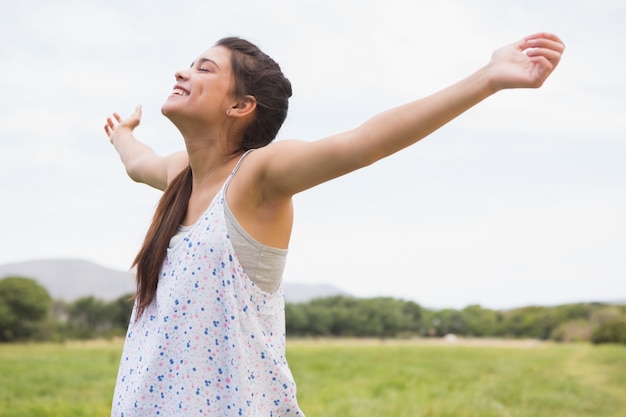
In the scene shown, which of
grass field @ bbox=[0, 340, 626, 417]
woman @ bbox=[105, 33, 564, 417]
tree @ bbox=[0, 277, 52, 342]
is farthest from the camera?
tree @ bbox=[0, 277, 52, 342]

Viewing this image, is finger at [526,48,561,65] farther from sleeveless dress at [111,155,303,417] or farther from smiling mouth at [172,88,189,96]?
smiling mouth at [172,88,189,96]

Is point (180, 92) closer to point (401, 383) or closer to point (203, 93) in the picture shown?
point (203, 93)

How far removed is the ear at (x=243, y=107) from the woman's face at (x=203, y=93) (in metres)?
0.01

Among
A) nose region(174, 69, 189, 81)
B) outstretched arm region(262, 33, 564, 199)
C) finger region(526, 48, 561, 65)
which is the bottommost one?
outstretched arm region(262, 33, 564, 199)

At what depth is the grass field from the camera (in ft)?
25.8

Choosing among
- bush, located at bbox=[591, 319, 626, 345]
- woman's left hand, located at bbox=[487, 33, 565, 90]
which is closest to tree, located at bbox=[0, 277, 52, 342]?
bush, located at bbox=[591, 319, 626, 345]

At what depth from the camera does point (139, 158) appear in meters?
2.92

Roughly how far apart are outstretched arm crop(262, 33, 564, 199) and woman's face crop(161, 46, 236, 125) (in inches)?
15.6

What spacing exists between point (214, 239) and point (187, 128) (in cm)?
38

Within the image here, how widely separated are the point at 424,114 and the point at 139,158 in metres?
1.59

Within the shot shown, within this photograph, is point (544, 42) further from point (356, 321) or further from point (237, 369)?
point (356, 321)

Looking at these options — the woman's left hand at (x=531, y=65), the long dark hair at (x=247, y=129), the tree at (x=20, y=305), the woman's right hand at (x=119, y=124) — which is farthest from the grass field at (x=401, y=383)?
the woman's left hand at (x=531, y=65)

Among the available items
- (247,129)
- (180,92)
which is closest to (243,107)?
(247,129)

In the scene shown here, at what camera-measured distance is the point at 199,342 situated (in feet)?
6.31
